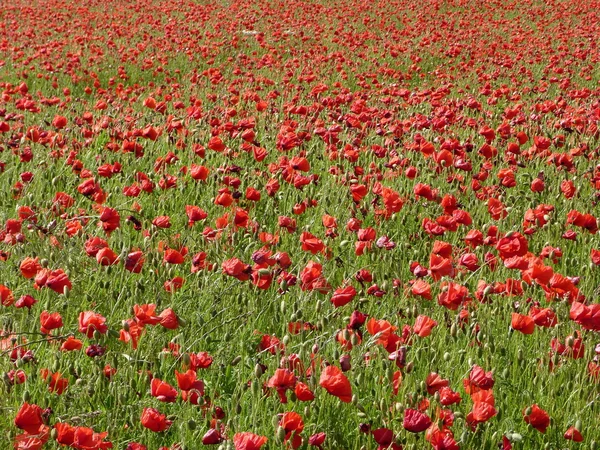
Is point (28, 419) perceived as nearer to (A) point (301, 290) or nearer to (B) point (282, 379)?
(B) point (282, 379)

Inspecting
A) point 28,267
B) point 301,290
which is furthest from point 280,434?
point 28,267

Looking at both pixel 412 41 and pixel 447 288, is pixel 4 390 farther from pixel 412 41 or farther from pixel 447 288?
pixel 412 41

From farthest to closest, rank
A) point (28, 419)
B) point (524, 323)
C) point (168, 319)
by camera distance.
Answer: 1. point (524, 323)
2. point (168, 319)
3. point (28, 419)

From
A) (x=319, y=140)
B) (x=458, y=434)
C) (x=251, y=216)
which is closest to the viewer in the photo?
(x=458, y=434)

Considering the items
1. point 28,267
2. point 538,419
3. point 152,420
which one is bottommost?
point 538,419

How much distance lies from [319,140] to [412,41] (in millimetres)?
7621

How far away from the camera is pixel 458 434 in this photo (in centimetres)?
226

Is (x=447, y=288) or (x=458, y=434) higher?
(x=447, y=288)

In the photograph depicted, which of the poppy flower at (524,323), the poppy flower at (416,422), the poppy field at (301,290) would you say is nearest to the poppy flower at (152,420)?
the poppy field at (301,290)

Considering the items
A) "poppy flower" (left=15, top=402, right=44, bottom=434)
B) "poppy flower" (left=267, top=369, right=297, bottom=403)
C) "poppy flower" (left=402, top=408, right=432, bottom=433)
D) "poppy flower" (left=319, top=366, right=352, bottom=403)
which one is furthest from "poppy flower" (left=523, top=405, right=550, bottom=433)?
"poppy flower" (left=15, top=402, right=44, bottom=434)

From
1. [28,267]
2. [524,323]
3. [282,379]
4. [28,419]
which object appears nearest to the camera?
[28,419]

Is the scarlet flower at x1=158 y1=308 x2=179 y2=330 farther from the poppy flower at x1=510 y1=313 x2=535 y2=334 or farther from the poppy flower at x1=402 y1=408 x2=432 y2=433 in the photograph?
the poppy flower at x1=510 y1=313 x2=535 y2=334

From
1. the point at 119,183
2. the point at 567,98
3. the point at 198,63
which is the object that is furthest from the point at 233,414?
the point at 198,63

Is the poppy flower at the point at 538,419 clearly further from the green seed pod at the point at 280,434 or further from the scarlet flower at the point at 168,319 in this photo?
the scarlet flower at the point at 168,319
